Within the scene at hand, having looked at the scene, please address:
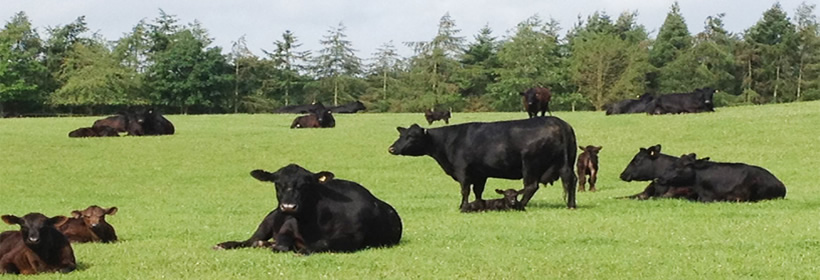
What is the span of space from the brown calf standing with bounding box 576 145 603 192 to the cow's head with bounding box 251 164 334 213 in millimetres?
11180

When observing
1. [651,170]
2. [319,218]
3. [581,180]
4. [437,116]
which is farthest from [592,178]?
[437,116]

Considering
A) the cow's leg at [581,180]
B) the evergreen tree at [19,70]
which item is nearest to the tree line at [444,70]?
the evergreen tree at [19,70]

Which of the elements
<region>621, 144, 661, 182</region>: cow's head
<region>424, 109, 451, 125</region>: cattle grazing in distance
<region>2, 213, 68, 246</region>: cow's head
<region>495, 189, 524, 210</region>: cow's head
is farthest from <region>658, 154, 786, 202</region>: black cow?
<region>424, 109, 451, 125</region>: cattle grazing in distance

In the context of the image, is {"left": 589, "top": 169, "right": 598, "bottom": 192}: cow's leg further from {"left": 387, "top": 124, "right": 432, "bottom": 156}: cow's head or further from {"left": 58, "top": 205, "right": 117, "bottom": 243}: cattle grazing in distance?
{"left": 58, "top": 205, "right": 117, "bottom": 243}: cattle grazing in distance

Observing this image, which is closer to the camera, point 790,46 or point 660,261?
point 660,261

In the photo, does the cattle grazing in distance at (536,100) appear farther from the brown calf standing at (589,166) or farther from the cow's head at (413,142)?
the cow's head at (413,142)

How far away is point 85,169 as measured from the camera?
2667 centimetres

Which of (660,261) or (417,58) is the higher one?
(417,58)

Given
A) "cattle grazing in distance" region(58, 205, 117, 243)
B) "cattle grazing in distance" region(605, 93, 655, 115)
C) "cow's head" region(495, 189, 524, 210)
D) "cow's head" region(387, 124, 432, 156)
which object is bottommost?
"cattle grazing in distance" region(58, 205, 117, 243)

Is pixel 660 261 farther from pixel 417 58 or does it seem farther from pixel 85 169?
pixel 417 58

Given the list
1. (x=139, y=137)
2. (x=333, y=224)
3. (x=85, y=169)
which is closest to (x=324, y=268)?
(x=333, y=224)

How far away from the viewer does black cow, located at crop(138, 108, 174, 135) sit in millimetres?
36031

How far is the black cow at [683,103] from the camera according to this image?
39656mm

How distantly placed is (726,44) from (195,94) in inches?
1952
